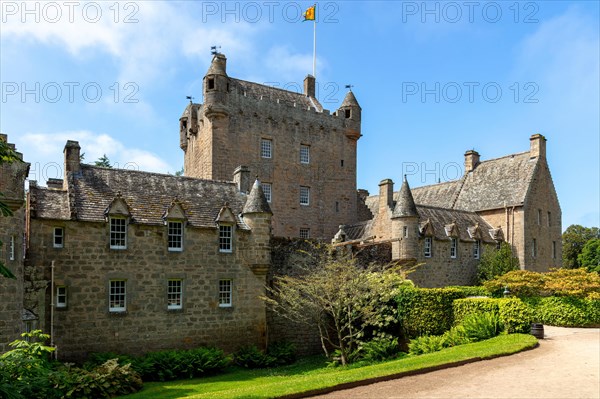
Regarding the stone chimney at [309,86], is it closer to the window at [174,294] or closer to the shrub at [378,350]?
the window at [174,294]

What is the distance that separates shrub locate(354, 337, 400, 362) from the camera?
24953 mm

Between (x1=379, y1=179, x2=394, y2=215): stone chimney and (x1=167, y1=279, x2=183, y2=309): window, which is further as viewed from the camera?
(x1=379, y1=179, x2=394, y2=215): stone chimney

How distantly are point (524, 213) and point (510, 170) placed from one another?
192 inches

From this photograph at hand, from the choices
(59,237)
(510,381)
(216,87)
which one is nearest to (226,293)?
(59,237)

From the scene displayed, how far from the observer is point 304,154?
4084 cm

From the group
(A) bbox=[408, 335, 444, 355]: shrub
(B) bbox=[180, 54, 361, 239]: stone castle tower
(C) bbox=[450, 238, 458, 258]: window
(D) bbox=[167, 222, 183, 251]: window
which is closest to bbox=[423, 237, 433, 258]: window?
(C) bbox=[450, 238, 458, 258]: window

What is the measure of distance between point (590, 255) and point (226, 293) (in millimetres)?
54081

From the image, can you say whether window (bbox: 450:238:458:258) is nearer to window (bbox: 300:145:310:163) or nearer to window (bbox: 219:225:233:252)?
window (bbox: 300:145:310:163)

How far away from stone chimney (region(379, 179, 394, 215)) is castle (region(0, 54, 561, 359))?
0.36 feet

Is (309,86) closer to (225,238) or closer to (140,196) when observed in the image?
(225,238)

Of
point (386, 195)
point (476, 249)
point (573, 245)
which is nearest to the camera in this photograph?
point (386, 195)

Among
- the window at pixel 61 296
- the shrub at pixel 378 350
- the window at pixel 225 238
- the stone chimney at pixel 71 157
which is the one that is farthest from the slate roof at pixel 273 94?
the shrub at pixel 378 350

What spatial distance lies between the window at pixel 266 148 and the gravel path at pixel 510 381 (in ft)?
80.5

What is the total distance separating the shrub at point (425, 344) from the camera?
22516 mm
